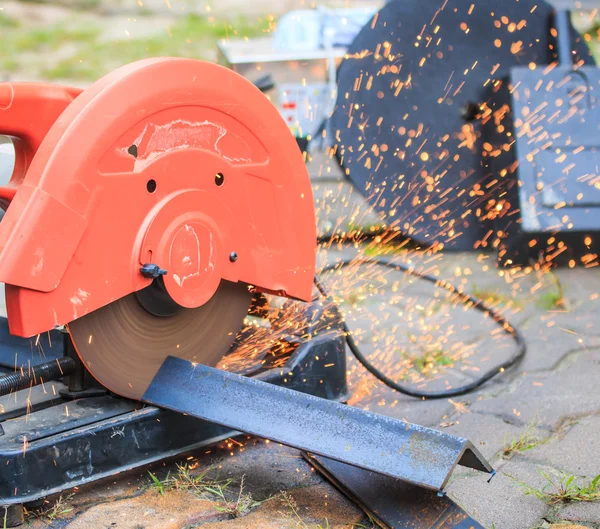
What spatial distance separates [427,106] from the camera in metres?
3.80

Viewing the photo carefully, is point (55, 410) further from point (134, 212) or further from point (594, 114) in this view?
point (594, 114)

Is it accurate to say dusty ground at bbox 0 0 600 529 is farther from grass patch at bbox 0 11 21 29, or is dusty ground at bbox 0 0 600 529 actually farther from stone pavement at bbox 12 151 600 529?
grass patch at bbox 0 11 21 29

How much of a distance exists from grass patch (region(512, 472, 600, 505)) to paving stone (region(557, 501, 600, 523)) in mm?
18

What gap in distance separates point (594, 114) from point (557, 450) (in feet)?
6.66

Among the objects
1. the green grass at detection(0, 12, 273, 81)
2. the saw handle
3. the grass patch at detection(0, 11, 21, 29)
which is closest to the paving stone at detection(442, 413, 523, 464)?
the saw handle

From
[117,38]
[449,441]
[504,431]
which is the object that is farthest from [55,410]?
[117,38]

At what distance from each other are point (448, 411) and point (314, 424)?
30.4 inches

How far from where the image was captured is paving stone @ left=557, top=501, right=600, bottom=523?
1.74 meters

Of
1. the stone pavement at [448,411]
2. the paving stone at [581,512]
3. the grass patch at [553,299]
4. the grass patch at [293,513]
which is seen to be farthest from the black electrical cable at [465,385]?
the paving stone at [581,512]

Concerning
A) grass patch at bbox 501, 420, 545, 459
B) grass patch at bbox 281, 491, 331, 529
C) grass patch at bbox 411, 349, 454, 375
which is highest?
grass patch at bbox 411, 349, 454, 375

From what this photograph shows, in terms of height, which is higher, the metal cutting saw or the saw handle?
the saw handle

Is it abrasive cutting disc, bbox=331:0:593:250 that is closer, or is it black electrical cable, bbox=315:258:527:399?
black electrical cable, bbox=315:258:527:399

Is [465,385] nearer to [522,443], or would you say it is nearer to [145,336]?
[522,443]

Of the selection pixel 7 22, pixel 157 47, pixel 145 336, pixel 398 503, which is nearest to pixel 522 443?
pixel 398 503
